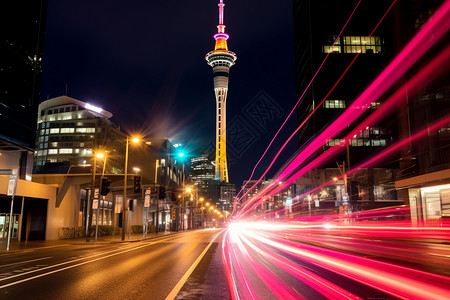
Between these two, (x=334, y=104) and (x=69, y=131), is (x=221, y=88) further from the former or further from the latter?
(x=334, y=104)

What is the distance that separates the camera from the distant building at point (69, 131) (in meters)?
120

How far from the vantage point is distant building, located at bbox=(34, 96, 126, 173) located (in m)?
120

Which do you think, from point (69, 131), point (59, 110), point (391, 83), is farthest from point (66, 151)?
point (391, 83)

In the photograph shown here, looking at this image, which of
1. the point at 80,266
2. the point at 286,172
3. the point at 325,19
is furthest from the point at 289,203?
the point at 80,266

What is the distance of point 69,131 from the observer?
121750 millimetres

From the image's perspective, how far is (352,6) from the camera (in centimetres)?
8850

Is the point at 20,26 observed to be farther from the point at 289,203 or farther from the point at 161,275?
the point at 289,203

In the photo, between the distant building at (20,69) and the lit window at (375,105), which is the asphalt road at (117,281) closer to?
the distant building at (20,69)

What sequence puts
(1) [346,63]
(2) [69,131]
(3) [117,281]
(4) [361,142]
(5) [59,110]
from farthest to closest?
(5) [59,110]
(2) [69,131]
(1) [346,63]
(4) [361,142]
(3) [117,281]

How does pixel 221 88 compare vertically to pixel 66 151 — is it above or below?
above

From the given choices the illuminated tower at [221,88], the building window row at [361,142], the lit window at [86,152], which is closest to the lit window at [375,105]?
the building window row at [361,142]

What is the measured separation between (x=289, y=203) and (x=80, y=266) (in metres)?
66.0

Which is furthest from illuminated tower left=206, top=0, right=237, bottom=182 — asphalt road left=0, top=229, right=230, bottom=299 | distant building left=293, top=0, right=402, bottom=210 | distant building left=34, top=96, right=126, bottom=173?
asphalt road left=0, top=229, right=230, bottom=299

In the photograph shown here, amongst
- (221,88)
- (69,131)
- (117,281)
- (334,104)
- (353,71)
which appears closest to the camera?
(117,281)
